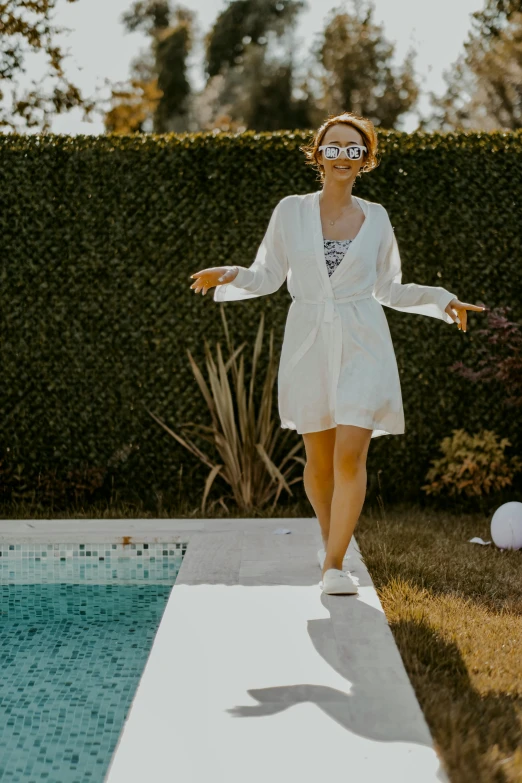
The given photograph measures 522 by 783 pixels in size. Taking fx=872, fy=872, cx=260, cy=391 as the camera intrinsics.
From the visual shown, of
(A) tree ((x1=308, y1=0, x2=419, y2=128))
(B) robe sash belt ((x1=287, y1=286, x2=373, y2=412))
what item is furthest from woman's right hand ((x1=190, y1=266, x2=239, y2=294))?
(A) tree ((x1=308, y1=0, x2=419, y2=128))

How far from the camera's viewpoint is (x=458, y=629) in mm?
3018

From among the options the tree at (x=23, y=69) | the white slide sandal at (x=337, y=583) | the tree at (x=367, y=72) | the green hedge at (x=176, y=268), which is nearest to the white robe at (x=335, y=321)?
the white slide sandal at (x=337, y=583)

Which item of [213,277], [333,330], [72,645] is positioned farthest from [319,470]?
[72,645]

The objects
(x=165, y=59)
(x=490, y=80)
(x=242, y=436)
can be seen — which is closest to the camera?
(x=242, y=436)

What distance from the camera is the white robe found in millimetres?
3219

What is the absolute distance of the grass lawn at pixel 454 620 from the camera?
82.3 inches

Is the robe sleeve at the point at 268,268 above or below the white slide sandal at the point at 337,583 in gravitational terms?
above

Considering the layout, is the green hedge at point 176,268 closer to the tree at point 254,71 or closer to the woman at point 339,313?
the woman at point 339,313

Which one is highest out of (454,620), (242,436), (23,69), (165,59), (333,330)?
(165,59)

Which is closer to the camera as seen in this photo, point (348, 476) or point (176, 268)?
point (348, 476)

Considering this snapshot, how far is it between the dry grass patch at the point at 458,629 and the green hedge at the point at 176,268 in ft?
3.56

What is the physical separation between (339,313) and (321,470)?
66cm

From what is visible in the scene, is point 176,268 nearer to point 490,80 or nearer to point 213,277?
point 213,277

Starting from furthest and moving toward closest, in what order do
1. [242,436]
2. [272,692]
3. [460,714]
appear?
[242,436]
[272,692]
[460,714]
